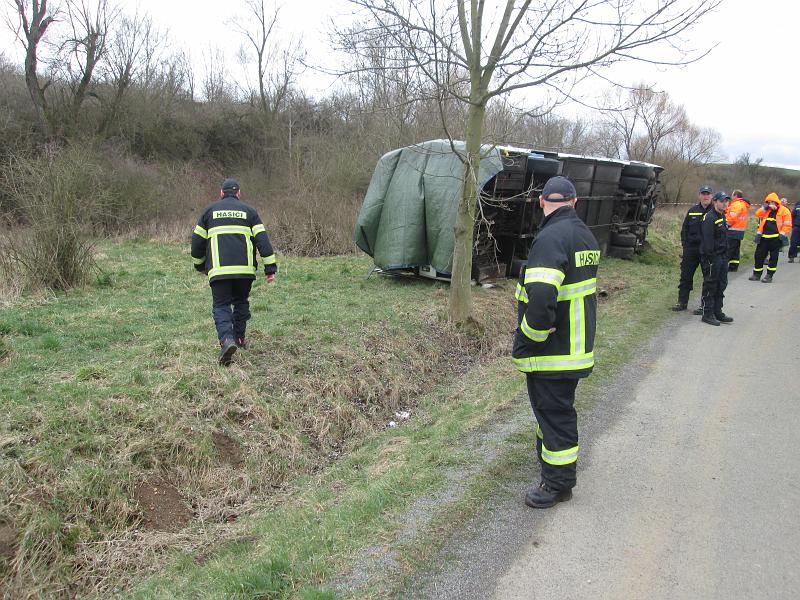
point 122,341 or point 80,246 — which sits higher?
point 80,246

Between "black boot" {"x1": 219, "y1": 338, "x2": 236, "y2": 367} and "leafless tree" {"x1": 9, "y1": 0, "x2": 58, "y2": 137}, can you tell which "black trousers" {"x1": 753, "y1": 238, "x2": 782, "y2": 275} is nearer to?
"black boot" {"x1": 219, "y1": 338, "x2": 236, "y2": 367}

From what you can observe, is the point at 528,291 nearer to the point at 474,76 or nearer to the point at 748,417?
the point at 748,417

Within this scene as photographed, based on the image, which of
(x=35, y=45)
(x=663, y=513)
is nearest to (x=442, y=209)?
(x=663, y=513)

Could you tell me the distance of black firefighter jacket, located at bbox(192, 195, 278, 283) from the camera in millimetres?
6336

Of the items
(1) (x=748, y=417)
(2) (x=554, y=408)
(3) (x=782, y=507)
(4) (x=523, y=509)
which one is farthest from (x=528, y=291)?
(1) (x=748, y=417)

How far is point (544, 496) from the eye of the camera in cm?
390

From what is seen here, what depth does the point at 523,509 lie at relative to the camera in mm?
3891

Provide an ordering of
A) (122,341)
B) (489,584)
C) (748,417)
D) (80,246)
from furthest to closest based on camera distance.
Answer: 1. (80,246)
2. (122,341)
3. (748,417)
4. (489,584)

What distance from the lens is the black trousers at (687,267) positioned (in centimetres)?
979

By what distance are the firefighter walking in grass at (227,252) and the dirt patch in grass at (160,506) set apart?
169 cm

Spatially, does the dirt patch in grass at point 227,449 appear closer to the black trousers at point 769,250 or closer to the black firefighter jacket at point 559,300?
the black firefighter jacket at point 559,300

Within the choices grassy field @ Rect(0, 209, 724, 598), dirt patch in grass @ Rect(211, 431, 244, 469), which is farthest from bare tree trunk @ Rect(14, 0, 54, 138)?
dirt patch in grass @ Rect(211, 431, 244, 469)

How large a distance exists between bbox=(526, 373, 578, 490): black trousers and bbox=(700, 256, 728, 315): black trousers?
21.5ft

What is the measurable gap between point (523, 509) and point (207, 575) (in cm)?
209
